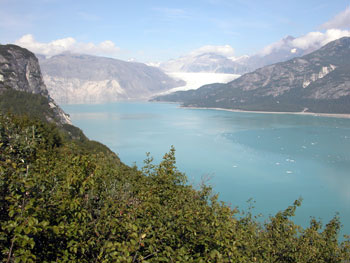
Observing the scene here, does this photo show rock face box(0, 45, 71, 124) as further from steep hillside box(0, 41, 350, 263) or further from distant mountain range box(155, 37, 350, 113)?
distant mountain range box(155, 37, 350, 113)

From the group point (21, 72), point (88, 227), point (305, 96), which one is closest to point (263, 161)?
point (88, 227)

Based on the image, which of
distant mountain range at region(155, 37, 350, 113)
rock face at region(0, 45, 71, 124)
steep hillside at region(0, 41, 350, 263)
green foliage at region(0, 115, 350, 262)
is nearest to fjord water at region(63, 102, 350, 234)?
rock face at region(0, 45, 71, 124)

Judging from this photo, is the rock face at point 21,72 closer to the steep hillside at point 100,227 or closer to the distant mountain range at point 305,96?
the steep hillside at point 100,227

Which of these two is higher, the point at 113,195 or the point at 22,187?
the point at 22,187

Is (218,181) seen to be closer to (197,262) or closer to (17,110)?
(17,110)

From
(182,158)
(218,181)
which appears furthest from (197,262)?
(182,158)

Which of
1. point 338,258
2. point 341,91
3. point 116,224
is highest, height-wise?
point 341,91

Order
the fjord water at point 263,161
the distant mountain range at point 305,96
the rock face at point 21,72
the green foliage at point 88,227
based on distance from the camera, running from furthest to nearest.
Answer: the distant mountain range at point 305,96
the rock face at point 21,72
the fjord water at point 263,161
the green foliage at point 88,227

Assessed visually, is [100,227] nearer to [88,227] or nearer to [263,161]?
[88,227]

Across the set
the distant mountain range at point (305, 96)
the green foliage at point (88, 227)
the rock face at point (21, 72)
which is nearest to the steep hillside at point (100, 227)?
the green foliage at point (88, 227)
